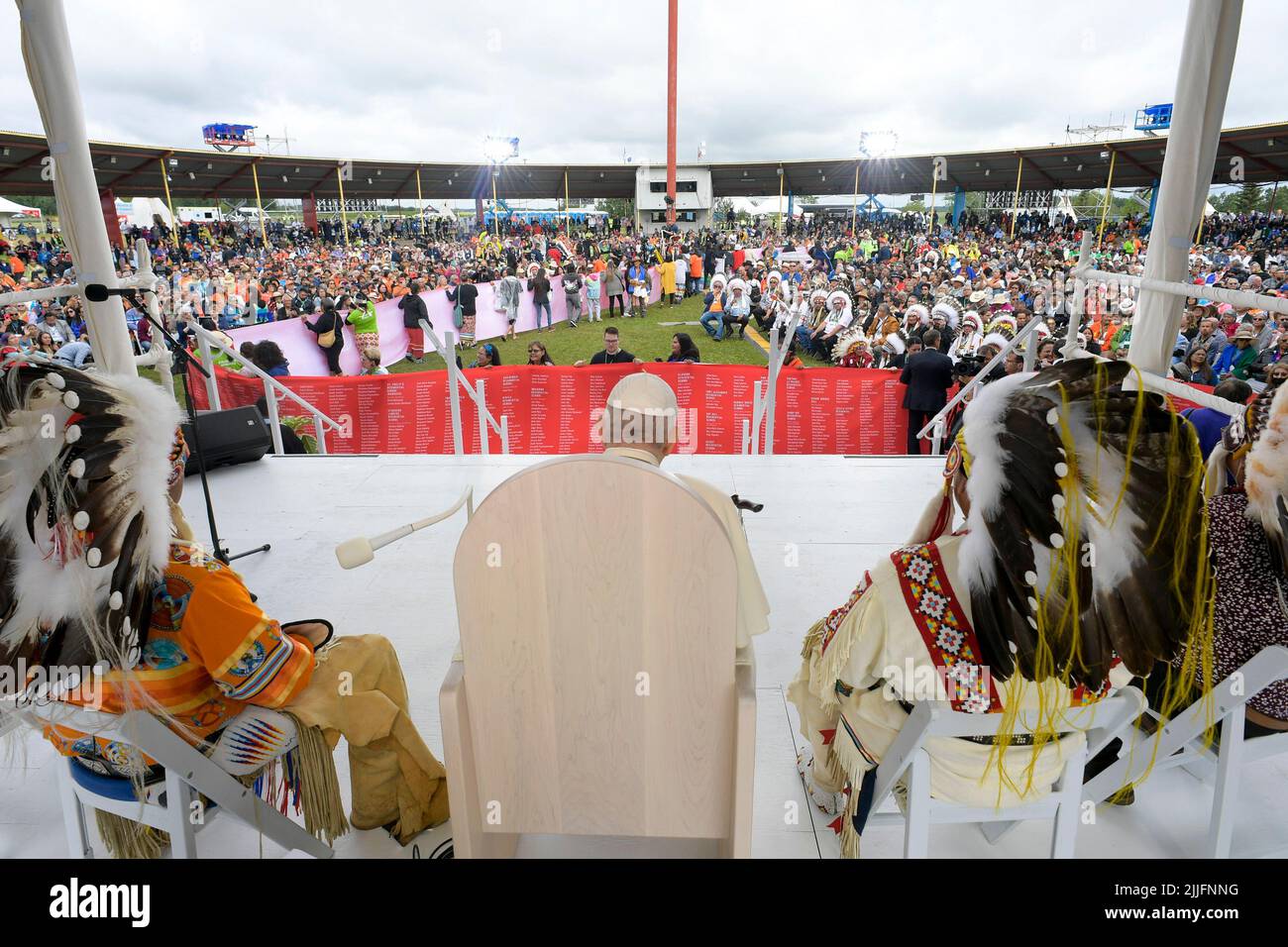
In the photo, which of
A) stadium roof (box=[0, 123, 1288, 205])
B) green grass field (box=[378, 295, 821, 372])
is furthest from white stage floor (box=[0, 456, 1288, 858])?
stadium roof (box=[0, 123, 1288, 205])

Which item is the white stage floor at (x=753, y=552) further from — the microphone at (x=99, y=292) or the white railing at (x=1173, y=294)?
the microphone at (x=99, y=292)

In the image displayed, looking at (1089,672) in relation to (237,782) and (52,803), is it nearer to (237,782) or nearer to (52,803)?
(237,782)

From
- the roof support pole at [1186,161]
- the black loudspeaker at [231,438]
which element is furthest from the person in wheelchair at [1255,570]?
the black loudspeaker at [231,438]

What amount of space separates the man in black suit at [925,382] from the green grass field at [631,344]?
15.1ft

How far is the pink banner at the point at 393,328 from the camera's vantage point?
790 centimetres

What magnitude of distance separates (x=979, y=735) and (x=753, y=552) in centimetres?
202

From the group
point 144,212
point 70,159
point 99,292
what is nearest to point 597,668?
point 99,292

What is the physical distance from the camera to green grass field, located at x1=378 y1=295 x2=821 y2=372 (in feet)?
36.7

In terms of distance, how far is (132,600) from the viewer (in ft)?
4.12

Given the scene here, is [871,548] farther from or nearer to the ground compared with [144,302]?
nearer to the ground

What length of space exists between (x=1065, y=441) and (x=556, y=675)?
0.85 meters

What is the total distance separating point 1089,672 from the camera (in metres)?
1.23

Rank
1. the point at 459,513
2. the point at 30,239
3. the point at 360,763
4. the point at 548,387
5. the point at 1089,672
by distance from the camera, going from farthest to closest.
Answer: the point at 30,239
the point at 548,387
the point at 459,513
the point at 360,763
the point at 1089,672
